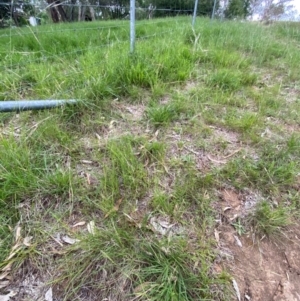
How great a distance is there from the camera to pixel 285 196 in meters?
1.32

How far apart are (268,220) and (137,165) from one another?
31.5 inches

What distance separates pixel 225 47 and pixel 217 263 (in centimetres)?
312

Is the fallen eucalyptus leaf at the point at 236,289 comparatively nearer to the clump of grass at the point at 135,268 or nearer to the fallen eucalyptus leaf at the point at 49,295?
the clump of grass at the point at 135,268

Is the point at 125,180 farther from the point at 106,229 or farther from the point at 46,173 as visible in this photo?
the point at 46,173

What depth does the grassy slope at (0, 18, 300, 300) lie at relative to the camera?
3.13ft

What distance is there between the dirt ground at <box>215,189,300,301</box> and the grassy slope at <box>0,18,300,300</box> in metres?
0.07

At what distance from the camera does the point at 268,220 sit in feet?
3.84

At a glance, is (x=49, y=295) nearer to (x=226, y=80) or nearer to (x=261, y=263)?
(x=261, y=263)

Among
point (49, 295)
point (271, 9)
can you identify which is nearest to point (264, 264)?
point (49, 295)

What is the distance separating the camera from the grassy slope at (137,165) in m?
0.95

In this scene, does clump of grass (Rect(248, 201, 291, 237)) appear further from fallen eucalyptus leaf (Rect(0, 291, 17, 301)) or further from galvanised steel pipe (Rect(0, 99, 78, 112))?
galvanised steel pipe (Rect(0, 99, 78, 112))

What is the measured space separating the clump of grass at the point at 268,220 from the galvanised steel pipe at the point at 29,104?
4.75 ft

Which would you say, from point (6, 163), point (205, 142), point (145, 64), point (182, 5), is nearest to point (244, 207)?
point (205, 142)

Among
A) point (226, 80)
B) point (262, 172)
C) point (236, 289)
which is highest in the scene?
point (226, 80)
